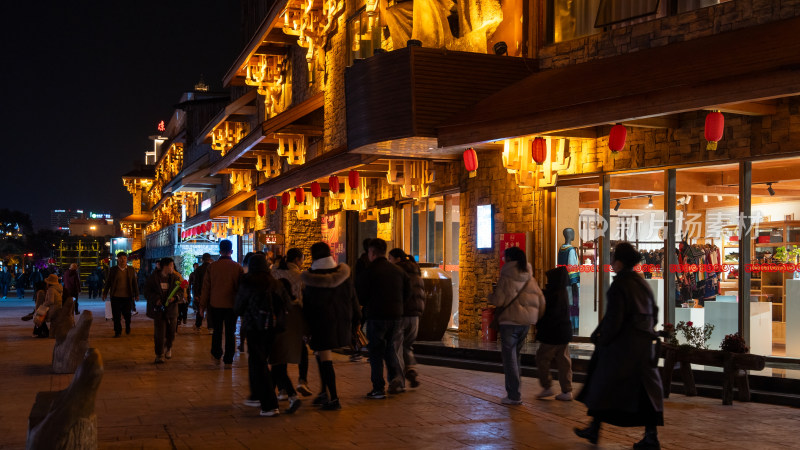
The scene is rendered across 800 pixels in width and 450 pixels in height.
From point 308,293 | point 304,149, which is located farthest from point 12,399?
point 304,149

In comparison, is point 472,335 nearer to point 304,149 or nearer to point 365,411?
point 365,411

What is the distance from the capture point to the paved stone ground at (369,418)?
8109mm

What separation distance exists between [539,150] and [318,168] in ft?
27.6

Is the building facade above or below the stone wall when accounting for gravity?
below

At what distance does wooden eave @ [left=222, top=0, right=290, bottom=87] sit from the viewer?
25.6 metres

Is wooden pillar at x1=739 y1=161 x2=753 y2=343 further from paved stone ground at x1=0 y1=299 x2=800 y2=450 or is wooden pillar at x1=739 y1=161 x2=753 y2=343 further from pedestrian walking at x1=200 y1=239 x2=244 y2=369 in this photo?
pedestrian walking at x1=200 y1=239 x2=244 y2=369

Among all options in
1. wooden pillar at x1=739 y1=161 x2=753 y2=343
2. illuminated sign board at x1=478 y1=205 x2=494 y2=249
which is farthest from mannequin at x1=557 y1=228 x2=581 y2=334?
wooden pillar at x1=739 y1=161 x2=753 y2=343

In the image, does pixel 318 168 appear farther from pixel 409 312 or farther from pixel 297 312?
pixel 297 312

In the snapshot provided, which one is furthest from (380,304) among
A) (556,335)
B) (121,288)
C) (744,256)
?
(121,288)

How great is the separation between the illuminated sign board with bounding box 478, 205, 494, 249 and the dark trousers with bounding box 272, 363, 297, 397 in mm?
7820

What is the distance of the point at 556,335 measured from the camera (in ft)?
34.1

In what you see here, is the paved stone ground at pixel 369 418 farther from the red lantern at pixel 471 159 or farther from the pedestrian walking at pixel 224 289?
the red lantern at pixel 471 159

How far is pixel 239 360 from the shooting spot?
48.3 feet

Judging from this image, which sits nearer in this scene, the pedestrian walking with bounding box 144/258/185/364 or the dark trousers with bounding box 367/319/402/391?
the dark trousers with bounding box 367/319/402/391
